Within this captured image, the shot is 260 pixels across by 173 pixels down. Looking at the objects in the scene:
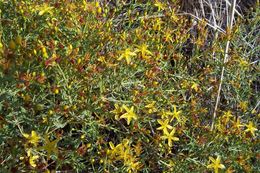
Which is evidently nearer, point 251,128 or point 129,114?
point 129,114

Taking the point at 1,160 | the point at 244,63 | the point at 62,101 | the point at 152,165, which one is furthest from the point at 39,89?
the point at 244,63

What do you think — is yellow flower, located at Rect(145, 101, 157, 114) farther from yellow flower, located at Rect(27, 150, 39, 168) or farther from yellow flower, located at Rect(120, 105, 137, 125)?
yellow flower, located at Rect(27, 150, 39, 168)

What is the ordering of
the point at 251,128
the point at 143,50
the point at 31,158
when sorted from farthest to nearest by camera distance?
the point at 251,128, the point at 143,50, the point at 31,158

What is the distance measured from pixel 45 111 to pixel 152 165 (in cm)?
73

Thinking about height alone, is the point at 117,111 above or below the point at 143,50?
below

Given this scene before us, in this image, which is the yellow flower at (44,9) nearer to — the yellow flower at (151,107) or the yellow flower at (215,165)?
the yellow flower at (151,107)

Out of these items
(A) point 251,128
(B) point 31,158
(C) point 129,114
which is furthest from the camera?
(A) point 251,128

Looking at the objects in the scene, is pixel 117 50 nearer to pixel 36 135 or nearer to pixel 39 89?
pixel 39 89

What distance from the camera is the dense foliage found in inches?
98.7

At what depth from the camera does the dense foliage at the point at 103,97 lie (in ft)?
8.23

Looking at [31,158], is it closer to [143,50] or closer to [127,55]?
[127,55]

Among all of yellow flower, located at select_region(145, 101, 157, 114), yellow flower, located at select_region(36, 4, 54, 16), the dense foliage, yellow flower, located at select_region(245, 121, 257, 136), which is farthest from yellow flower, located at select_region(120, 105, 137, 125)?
yellow flower, located at select_region(245, 121, 257, 136)

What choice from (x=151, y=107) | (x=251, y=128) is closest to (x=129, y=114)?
(x=151, y=107)

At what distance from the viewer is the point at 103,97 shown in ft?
8.52
